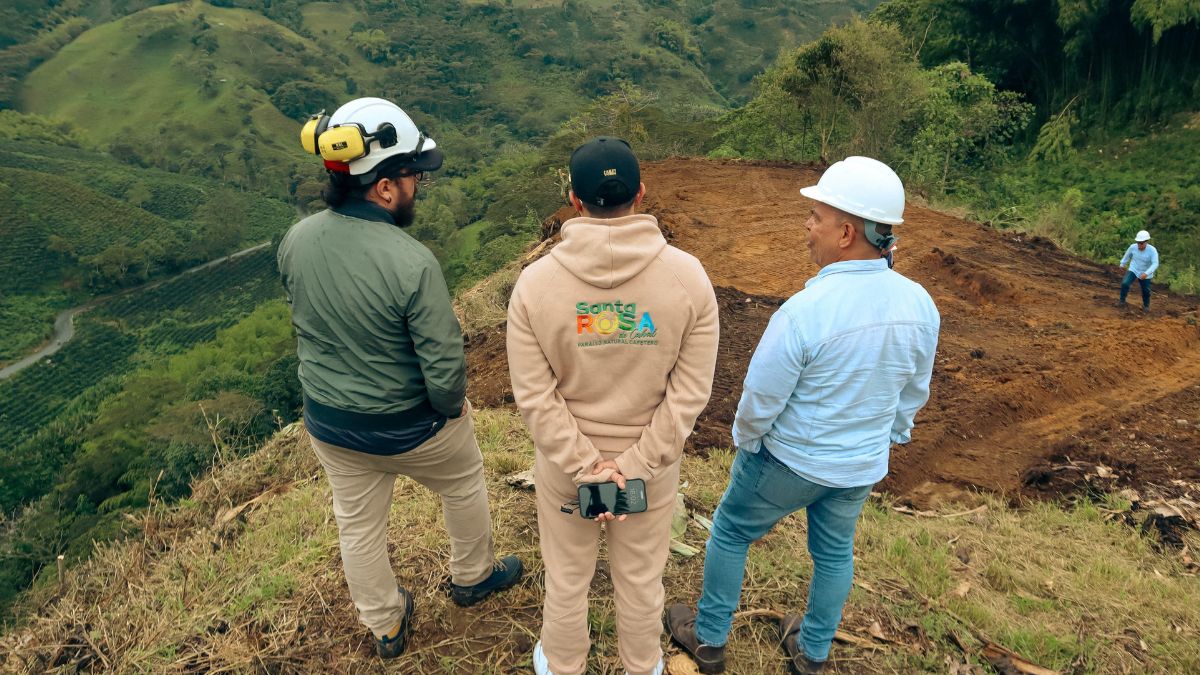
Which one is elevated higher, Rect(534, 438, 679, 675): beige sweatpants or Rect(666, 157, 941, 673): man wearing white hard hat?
Rect(666, 157, 941, 673): man wearing white hard hat

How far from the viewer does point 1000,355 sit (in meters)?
5.81

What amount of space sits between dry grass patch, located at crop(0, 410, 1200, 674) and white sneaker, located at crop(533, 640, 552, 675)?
4.0 inches

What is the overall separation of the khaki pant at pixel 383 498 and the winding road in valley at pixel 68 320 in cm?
5349

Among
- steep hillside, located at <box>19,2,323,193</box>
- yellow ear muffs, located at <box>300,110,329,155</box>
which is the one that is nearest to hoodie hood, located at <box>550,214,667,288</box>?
yellow ear muffs, located at <box>300,110,329,155</box>

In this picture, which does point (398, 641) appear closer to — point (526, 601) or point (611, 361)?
point (526, 601)

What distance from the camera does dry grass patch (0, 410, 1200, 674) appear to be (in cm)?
229

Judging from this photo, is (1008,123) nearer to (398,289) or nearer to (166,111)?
(398,289)

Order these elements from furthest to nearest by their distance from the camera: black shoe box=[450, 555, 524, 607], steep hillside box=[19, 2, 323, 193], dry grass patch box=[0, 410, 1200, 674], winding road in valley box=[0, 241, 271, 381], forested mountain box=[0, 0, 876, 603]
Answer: steep hillside box=[19, 2, 323, 193], winding road in valley box=[0, 241, 271, 381], forested mountain box=[0, 0, 876, 603], black shoe box=[450, 555, 524, 607], dry grass patch box=[0, 410, 1200, 674]

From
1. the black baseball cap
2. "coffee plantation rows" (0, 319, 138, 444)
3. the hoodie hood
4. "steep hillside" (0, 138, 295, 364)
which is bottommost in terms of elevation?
"coffee plantation rows" (0, 319, 138, 444)

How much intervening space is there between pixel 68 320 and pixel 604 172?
61414 mm

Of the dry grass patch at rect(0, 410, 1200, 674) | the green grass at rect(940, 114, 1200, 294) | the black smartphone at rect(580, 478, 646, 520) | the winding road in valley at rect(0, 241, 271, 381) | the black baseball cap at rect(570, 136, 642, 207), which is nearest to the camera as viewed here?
the black baseball cap at rect(570, 136, 642, 207)

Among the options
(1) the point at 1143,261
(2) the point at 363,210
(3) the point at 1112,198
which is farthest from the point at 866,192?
(3) the point at 1112,198

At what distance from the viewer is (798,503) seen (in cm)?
191

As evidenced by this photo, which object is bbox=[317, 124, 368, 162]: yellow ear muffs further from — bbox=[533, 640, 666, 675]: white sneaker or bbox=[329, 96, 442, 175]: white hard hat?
bbox=[533, 640, 666, 675]: white sneaker
